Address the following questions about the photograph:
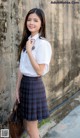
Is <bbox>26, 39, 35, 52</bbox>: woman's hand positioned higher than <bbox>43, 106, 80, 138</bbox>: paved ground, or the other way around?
<bbox>26, 39, 35, 52</bbox>: woman's hand

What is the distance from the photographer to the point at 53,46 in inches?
196

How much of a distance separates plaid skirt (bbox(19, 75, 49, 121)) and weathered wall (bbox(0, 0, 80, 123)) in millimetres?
728

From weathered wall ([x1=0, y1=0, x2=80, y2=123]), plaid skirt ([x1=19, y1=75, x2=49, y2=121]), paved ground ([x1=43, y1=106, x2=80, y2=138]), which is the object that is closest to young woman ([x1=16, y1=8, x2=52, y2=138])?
plaid skirt ([x1=19, y1=75, x2=49, y2=121])

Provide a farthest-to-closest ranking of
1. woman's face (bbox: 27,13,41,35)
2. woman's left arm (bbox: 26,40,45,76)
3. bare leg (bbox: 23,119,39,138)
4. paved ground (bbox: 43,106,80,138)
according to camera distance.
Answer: paved ground (bbox: 43,106,80,138), bare leg (bbox: 23,119,39,138), woman's face (bbox: 27,13,41,35), woman's left arm (bbox: 26,40,45,76)

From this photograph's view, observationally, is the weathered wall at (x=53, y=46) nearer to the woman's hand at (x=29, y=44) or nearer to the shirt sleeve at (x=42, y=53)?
the woman's hand at (x=29, y=44)

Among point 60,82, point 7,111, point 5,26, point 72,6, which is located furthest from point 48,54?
point 72,6

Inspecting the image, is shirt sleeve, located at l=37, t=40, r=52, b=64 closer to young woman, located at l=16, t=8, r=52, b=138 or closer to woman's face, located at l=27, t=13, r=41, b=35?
young woman, located at l=16, t=8, r=52, b=138

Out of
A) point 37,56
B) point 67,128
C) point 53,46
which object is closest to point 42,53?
point 37,56

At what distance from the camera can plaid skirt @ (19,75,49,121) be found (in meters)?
2.75

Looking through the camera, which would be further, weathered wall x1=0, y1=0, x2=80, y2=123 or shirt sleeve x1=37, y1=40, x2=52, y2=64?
weathered wall x1=0, y1=0, x2=80, y2=123

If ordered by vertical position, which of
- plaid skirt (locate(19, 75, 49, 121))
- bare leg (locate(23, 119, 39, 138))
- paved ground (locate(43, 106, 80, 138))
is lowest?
paved ground (locate(43, 106, 80, 138))

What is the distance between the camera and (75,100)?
596 centimetres

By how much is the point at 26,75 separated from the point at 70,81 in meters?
3.36

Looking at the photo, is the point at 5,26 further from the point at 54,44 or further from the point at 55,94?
the point at 55,94
